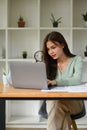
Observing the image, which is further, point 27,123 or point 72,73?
point 27,123

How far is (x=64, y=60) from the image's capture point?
2551mm

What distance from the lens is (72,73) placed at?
2.43 m

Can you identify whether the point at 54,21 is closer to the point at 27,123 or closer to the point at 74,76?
the point at 27,123

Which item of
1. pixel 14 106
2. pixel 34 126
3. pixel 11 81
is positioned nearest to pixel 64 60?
pixel 11 81

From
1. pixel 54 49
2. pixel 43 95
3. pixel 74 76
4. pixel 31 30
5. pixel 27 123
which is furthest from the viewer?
pixel 31 30

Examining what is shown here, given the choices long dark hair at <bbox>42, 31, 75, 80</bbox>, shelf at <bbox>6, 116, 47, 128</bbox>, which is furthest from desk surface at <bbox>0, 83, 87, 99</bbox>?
shelf at <bbox>6, 116, 47, 128</bbox>

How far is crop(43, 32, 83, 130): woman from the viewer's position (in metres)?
2.30

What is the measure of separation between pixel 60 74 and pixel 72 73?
0.35 feet

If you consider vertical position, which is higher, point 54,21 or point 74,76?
point 54,21

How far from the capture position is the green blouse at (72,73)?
2.24m

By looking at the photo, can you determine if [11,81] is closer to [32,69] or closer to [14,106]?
[32,69]

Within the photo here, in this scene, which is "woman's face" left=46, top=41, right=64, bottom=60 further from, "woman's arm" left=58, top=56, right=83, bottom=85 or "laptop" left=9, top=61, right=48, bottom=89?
"laptop" left=9, top=61, right=48, bottom=89

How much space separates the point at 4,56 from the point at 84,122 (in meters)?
1.40

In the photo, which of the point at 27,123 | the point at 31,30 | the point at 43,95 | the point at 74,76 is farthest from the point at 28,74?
the point at 31,30
